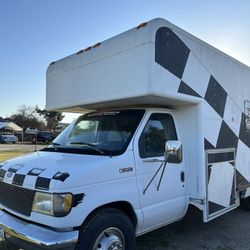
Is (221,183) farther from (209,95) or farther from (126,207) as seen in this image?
(126,207)

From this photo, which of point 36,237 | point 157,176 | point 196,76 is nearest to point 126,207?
point 157,176

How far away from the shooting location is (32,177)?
3.51m

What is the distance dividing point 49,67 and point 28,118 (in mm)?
78133

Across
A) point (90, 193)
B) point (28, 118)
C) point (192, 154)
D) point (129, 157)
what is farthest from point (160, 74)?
point (28, 118)

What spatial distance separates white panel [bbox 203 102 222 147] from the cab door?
625 mm

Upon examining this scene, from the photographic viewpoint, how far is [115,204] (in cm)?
390

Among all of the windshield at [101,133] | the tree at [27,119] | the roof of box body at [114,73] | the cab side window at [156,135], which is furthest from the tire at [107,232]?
the tree at [27,119]

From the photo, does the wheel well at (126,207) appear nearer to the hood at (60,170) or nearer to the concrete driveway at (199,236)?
the hood at (60,170)

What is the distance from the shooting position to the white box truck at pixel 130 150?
341 centimetres

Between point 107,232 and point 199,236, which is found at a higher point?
point 107,232

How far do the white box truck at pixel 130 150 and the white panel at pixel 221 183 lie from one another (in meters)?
0.02

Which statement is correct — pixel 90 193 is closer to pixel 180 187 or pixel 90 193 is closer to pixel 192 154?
pixel 180 187

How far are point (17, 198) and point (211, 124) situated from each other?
11.1ft

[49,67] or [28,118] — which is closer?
[49,67]
